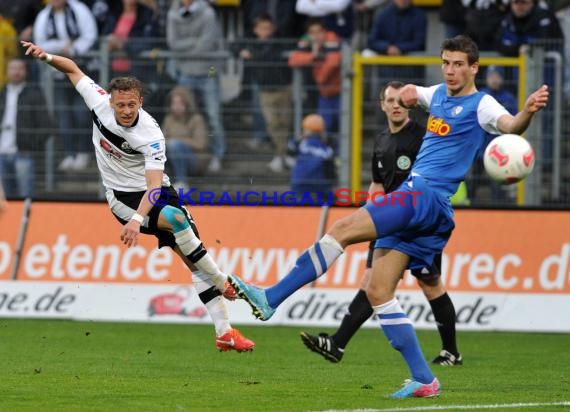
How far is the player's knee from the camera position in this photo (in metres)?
10.5

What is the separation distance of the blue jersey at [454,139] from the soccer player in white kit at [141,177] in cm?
226

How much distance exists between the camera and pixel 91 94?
35.1ft

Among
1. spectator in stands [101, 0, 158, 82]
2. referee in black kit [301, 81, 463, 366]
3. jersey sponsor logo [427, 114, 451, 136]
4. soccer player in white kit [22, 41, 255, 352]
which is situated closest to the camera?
jersey sponsor logo [427, 114, 451, 136]

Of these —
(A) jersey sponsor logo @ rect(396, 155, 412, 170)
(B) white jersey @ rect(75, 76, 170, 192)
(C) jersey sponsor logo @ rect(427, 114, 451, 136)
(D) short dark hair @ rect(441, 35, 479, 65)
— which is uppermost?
(D) short dark hair @ rect(441, 35, 479, 65)

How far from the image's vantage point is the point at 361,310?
11.0m

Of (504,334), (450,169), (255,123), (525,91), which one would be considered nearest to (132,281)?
(255,123)

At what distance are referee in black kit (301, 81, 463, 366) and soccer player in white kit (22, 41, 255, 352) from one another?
3.36 ft

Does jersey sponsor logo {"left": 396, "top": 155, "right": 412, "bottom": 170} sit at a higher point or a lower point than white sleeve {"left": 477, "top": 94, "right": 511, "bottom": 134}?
lower

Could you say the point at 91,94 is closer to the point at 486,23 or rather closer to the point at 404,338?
the point at 404,338

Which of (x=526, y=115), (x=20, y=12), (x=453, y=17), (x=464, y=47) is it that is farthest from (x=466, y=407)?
(x=20, y=12)

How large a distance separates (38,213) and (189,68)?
2.87m

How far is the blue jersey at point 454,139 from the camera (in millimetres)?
9094

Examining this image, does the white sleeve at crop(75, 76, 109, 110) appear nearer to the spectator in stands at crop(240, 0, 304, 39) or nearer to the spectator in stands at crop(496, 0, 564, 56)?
the spectator in stands at crop(240, 0, 304, 39)

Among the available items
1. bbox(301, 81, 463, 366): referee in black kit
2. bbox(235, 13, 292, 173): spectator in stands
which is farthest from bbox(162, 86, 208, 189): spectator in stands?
bbox(301, 81, 463, 366): referee in black kit
